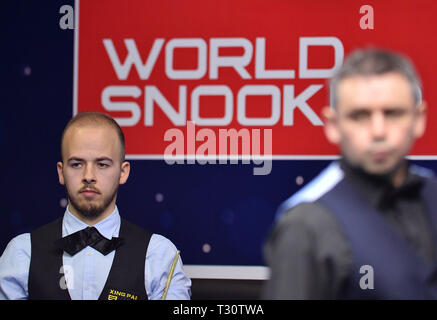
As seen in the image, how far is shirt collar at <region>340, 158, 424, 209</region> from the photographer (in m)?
1.15

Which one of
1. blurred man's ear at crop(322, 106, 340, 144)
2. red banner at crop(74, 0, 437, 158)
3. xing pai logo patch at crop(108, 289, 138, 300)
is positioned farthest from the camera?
red banner at crop(74, 0, 437, 158)

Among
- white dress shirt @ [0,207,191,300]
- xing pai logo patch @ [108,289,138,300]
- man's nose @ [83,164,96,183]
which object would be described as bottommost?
xing pai logo patch @ [108,289,138,300]

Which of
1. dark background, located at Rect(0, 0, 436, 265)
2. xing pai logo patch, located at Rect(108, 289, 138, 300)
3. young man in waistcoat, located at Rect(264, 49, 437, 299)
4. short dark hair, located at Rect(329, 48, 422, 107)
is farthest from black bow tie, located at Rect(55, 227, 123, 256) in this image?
short dark hair, located at Rect(329, 48, 422, 107)

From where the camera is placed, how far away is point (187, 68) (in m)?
2.56

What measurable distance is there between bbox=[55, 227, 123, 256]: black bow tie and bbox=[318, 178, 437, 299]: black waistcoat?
113cm

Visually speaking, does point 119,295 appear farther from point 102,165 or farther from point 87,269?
point 102,165

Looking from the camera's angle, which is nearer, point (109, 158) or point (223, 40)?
point (109, 158)

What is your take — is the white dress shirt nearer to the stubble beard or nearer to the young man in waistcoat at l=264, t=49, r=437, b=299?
the stubble beard

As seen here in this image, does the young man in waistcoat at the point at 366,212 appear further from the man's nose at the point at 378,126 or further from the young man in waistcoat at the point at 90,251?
the young man in waistcoat at the point at 90,251

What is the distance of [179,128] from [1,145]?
2.55 feet

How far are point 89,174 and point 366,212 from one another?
1.14 m
